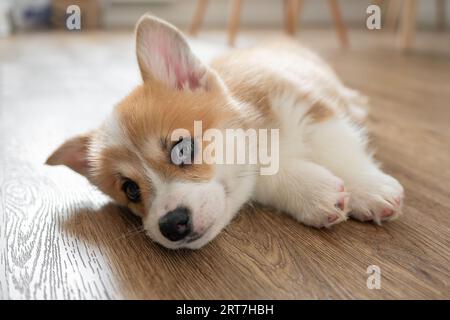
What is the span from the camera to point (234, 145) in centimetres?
138

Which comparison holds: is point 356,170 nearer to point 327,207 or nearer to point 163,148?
point 327,207

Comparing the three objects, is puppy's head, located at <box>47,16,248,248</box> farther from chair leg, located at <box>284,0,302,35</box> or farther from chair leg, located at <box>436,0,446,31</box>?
chair leg, located at <box>436,0,446,31</box>

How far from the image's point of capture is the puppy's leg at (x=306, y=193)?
4.26ft

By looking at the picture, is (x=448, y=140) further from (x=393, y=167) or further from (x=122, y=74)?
(x=122, y=74)

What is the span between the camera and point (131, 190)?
4.46ft

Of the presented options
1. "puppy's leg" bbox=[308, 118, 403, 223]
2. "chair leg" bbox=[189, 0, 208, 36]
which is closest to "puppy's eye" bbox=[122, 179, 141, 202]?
"puppy's leg" bbox=[308, 118, 403, 223]

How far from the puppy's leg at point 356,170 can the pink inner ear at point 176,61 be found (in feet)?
1.43

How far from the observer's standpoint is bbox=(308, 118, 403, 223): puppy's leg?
4.33 feet

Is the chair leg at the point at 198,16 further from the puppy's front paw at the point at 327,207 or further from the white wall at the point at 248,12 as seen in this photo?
the puppy's front paw at the point at 327,207

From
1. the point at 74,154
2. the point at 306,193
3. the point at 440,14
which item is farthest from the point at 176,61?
the point at 440,14

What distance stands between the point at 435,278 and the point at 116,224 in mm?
897

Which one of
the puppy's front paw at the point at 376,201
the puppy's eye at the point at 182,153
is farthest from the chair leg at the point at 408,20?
the puppy's eye at the point at 182,153

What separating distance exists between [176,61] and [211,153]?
370mm
